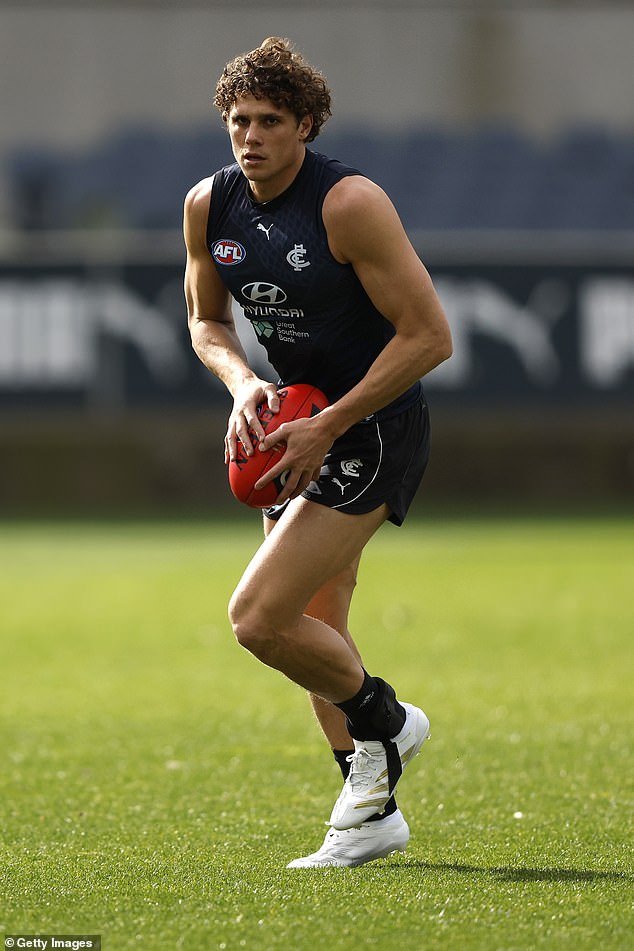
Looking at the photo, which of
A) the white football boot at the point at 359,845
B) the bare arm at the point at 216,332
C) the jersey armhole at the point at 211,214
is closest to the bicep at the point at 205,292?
the bare arm at the point at 216,332

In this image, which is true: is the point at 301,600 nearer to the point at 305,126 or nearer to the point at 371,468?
the point at 371,468

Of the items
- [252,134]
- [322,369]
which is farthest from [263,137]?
[322,369]

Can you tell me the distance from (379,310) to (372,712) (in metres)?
1.27

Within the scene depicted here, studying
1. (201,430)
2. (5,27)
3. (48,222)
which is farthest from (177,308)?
(5,27)

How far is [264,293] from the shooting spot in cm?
498

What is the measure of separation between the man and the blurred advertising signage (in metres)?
14.0

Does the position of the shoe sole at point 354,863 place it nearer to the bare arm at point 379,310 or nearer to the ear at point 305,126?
the bare arm at point 379,310

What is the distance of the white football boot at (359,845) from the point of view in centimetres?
495

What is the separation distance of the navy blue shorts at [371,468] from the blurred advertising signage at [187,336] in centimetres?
1396

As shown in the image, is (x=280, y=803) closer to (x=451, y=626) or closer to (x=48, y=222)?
(x=451, y=626)

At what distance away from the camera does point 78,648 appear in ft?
32.9

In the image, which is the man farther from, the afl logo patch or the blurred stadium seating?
the blurred stadium seating

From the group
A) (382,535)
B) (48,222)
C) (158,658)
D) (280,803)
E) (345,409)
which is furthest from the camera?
(48,222)

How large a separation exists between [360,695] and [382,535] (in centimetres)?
1174
